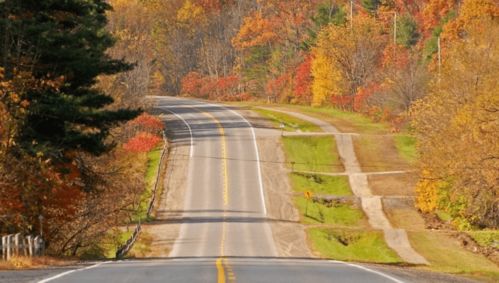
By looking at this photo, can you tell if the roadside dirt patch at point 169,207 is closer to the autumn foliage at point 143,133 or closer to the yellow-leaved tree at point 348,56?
the autumn foliage at point 143,133

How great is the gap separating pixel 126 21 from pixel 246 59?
21836 millimetres

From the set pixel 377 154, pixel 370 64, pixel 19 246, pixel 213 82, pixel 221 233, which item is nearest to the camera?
pixel 19 246

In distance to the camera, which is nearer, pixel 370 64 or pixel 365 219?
pixel 365 219

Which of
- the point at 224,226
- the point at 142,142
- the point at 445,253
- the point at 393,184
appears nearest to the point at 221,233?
the point at 224,226

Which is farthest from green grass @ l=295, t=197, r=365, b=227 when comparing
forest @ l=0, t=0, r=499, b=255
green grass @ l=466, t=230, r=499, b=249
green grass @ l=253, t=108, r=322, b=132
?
green grass @ l=253, t=108, r=322, b=132

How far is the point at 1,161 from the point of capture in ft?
115

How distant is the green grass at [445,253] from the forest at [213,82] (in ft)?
10.3

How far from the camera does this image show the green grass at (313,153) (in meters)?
88.4

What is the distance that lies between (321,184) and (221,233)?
75.3ft

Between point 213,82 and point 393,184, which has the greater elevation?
point 213,82

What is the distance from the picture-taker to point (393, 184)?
81438 millimetres

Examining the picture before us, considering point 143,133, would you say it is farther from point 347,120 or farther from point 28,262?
point 28,262

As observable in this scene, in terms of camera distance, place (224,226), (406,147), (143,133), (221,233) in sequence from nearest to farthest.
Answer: (221,233)
(224,226)
(406,147)
(143,133)

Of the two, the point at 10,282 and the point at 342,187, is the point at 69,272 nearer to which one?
the point at 10,282
